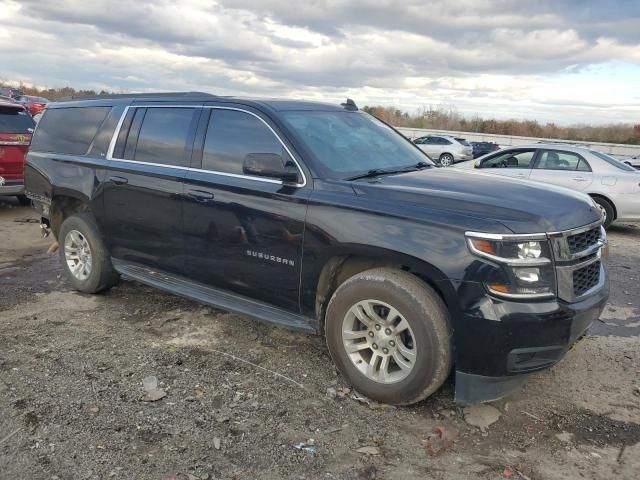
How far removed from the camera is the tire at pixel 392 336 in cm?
327

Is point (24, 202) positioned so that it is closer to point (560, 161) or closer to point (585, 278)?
point (560, 161)

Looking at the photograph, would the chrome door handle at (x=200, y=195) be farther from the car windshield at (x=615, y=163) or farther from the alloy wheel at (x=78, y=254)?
the car windshield at (x=615, y=163)

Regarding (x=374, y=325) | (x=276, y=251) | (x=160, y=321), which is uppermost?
(x=276, y=251)

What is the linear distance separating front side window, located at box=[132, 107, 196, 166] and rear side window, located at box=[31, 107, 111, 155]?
2.17ft

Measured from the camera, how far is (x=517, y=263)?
3066 millimetres

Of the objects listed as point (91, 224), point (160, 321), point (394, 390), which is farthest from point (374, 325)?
point (91, 224)

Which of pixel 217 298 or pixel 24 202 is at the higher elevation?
pixel 217 298

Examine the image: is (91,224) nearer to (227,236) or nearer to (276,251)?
(227,236)

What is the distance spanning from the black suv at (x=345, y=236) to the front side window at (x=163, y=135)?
0.05 ft

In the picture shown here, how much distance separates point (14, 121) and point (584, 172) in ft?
33.3

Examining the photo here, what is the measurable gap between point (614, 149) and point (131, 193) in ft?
142

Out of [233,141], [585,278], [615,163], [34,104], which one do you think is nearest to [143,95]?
[233,141]

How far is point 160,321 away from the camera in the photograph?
4.96 m

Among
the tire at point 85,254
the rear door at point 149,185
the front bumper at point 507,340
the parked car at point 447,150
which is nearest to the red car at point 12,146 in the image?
the tire at point 85,254
